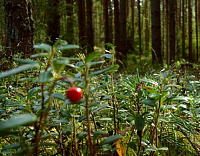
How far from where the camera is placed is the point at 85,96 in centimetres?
107

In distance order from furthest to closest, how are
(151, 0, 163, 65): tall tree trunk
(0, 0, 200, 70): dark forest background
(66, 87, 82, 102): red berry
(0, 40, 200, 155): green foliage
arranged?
1. (151, 0, 163, 65): tall tree trunk
2. (0, 0, 200, 70): dark forest background
3. (0, 40, 200, 155): green foliage
4. (66, 87, 82, 102): red berry

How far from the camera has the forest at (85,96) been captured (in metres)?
0.96

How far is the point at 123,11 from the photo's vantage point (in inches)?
469

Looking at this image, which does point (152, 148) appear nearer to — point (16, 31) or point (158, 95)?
point (158, 95)

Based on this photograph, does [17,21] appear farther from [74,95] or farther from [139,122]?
[74,95]

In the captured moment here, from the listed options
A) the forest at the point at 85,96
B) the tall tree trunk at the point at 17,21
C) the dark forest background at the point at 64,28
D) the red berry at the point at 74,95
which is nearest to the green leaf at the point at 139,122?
the forest at the point at 85,96

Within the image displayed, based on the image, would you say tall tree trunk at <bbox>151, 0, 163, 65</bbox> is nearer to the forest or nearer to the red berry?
the forest

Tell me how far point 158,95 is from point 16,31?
14.7ft

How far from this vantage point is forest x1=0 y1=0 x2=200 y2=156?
3.14 feet

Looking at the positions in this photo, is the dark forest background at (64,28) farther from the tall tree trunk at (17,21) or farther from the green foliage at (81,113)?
the green foliage at (81,113)

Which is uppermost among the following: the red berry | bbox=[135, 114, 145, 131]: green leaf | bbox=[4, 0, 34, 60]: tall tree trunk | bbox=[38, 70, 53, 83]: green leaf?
bbox=[4, 0, 34, 60]: tall tree trunk

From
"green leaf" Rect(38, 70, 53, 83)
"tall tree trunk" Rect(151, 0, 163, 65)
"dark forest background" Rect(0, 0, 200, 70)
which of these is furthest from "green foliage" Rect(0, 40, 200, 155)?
"tall tree trunk" Rect(151, 0, 163, 65)

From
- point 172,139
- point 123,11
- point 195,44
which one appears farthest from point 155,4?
point 195,44

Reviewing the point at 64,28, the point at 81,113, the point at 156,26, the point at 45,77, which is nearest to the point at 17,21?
the point at 81,113
